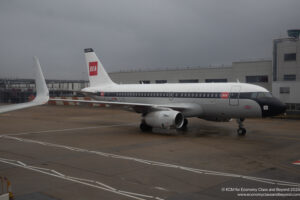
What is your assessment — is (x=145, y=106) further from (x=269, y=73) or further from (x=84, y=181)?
(x=269, y=73)

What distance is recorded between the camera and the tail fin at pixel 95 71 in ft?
96.5

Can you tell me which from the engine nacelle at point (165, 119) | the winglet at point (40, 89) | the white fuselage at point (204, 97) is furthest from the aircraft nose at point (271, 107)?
the winglet at point (40, 89)

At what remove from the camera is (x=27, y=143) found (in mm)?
17250

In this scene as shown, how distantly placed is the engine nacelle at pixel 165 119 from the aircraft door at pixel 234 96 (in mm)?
3432

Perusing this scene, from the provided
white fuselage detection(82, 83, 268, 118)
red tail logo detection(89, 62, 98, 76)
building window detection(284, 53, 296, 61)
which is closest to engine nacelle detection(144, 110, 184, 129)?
white fuselage detection(82, 83, 268, 118)

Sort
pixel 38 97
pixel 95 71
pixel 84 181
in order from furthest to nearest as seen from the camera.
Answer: pixel 95 71
pixel 38 97
pixel 84 181

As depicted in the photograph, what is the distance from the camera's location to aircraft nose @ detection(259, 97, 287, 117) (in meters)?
18.4

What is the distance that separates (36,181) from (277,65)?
34.4 meters

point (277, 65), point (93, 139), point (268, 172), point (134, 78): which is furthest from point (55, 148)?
point (134, 78)

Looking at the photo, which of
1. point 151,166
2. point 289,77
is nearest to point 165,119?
point 151,166

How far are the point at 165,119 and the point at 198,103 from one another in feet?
10.3

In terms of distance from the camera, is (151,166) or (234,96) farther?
(234,96)

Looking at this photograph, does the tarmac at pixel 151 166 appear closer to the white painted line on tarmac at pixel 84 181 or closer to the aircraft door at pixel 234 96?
the white painted line on tarmac at pixel 84 181

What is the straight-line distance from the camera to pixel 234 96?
1967 centimetres
